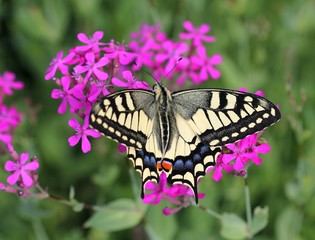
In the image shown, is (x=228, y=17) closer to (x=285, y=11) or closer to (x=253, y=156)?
(x=285, y=11)

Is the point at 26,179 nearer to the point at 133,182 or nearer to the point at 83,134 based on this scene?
the point at 83,134

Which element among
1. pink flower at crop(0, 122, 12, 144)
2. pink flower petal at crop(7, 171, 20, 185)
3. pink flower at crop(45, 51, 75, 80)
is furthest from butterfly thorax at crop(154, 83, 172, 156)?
pink flower at crop(0, 122, 12, 144)

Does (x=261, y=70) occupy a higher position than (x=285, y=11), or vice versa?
(x=285, y=11)

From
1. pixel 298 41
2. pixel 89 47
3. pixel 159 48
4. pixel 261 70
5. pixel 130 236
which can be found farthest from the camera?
pixel 298 41

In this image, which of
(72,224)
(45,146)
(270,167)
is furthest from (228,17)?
(72,224)

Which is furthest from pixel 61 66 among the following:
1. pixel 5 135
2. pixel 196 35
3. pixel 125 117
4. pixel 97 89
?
pixel 196 35

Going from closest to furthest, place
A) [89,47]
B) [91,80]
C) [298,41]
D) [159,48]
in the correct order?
[91,80], [89,47], [159,48], [298,41]
